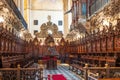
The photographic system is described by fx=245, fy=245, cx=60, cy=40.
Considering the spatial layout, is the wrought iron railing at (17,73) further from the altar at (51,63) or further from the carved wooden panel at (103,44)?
the altar at (51,63)

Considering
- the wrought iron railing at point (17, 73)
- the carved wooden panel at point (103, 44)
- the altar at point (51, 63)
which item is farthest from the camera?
the altar at point (51, 63)

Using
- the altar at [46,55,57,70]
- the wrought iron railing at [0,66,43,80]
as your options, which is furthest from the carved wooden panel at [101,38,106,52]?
the wrought iron railing at [0,66,43,80]

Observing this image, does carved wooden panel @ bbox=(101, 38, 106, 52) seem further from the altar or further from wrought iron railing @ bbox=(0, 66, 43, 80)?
wrought iron railing @ bbox=(0, 66, 43, 80)

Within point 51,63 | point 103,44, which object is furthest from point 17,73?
point 51,63

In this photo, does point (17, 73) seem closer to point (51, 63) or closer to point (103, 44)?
point (103, 44)

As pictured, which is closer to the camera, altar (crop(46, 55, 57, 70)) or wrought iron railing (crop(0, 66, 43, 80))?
wrought iron railing (crop(0, 66, 43, 80))

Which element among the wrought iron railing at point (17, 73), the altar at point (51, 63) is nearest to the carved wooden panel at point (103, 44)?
the altar at point (51, 63)

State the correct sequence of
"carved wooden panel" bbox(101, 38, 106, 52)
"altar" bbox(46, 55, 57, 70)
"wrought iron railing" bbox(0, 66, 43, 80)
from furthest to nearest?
1. "altar" bbox(46, 55, 57, 70)
2. "carved wooden panel" bbox(101, 38, 106, 52)
3. "wrought iron railing" bbox(0, 66, 43, 80)

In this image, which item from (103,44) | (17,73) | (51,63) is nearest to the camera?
(17,73)

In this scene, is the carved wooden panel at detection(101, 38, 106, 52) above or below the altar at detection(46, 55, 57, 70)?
above

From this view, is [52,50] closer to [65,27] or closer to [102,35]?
[102,35]

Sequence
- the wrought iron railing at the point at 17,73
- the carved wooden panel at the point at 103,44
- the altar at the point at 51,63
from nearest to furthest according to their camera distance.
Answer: the wrought iron railing at the point at 17,73 < the carved wooden panel at the point at 103,44 < the altar at the point at 51,63

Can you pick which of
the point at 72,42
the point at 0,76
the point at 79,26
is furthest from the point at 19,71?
the point at 72,42

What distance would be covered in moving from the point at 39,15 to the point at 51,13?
7.11 ft
